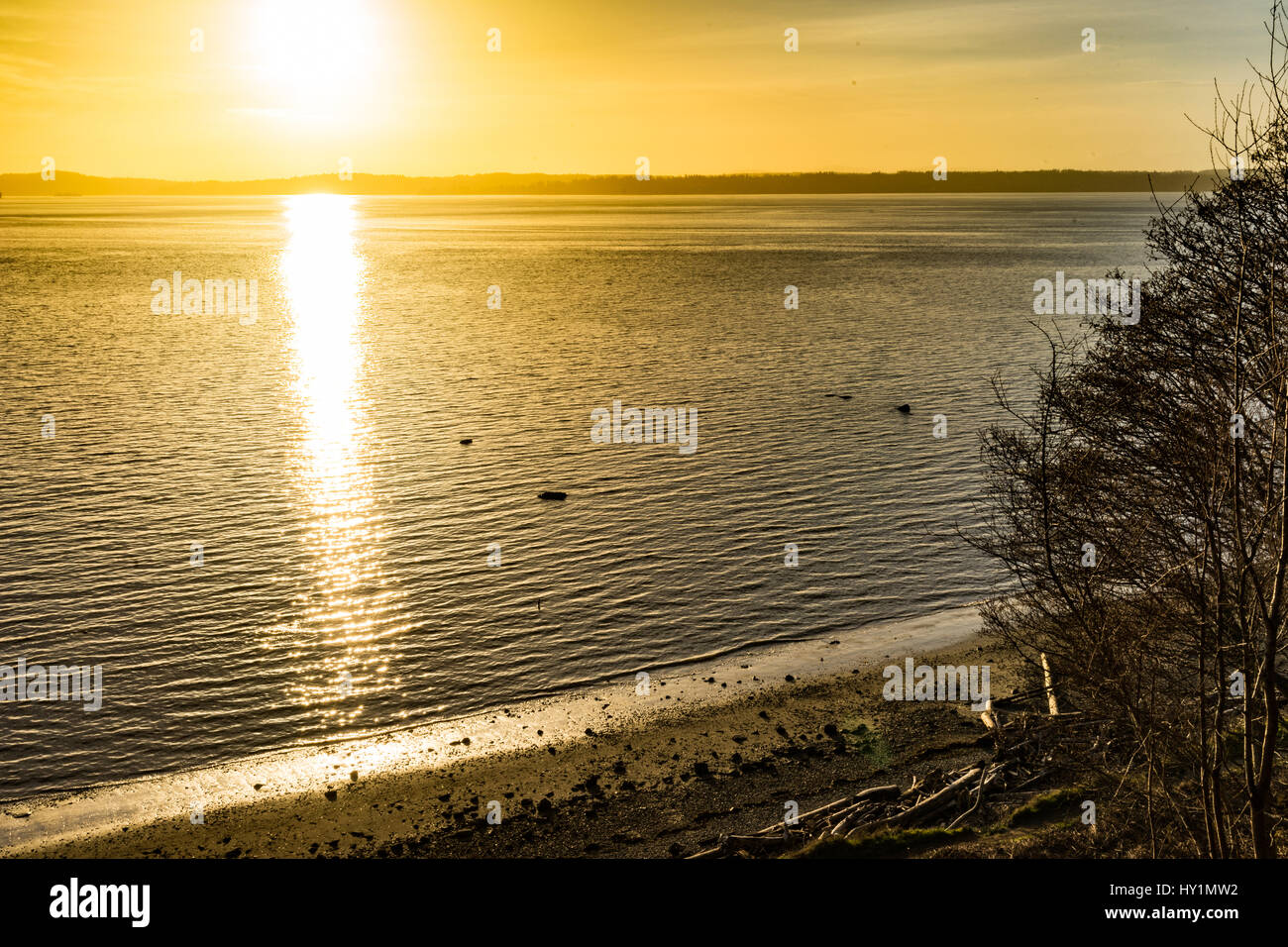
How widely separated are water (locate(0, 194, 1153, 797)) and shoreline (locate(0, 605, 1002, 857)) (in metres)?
1.02

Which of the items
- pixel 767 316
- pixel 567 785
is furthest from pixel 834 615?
pixel 767 316

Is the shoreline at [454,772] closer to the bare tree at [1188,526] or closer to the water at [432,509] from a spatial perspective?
the water at [432,509]

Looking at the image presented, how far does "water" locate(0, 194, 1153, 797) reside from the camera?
979 inches

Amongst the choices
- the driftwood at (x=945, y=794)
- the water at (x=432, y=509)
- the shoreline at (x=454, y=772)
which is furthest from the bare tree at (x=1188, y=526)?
the water at (x=432, y=509)

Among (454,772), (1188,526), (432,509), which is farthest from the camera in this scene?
(432,509)

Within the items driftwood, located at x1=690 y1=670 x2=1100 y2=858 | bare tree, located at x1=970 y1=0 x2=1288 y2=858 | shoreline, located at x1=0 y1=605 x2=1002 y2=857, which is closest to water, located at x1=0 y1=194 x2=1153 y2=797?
shoreline, located at x1=0 y1=605 x2=1002 y2=857

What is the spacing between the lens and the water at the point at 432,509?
24875mm

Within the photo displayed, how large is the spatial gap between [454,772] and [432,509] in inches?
706

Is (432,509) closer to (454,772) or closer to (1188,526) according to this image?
(454,772)

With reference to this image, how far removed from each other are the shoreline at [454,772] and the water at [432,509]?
1017 mm

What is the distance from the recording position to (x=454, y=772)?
67.5 ft

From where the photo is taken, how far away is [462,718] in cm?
2308

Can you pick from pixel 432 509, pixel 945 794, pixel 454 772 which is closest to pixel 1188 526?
pixel 945 794

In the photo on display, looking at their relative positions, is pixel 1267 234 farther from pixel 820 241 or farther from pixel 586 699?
pixel 820 241
